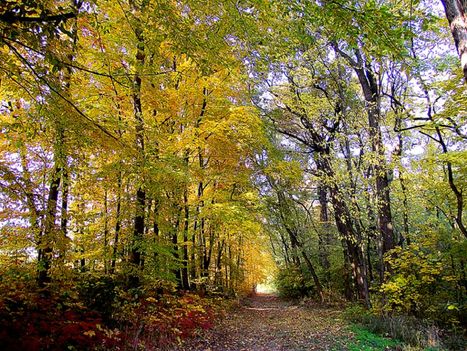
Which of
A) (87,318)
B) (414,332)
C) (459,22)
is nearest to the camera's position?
(459,22)

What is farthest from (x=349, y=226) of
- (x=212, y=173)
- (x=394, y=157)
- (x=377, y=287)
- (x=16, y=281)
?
(x=16, y=281)

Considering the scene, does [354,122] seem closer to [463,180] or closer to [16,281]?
[463,180]

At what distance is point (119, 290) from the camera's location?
722 centimetres

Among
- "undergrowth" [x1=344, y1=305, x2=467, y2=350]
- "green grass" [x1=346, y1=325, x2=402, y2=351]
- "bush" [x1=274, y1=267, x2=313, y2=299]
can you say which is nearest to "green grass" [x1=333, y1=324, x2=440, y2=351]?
"green grass" [x1=346, y1=325, x2=402, y2=351]

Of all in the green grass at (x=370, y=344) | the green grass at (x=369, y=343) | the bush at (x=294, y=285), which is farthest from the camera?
the bush at (x=294, y=285)

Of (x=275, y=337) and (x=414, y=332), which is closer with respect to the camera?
(x=414, y=332)

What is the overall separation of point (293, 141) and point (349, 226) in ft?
25.7

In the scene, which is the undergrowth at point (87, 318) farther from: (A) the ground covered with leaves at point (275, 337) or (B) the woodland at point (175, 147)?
(A) the ground covered with leaves at point (275, 337)

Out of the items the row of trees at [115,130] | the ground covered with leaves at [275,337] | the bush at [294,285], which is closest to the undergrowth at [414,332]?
the ground covered with leaves at [275,337]

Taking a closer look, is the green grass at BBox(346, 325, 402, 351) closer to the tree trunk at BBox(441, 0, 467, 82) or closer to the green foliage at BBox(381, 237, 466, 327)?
the green foliage at BBox(381, 237, 466, 327)

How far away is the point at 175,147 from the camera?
29.7ft

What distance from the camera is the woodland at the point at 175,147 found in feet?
13.0

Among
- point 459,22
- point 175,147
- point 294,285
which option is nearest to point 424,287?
point 459,22

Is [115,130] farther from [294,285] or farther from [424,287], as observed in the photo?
[294,285]
